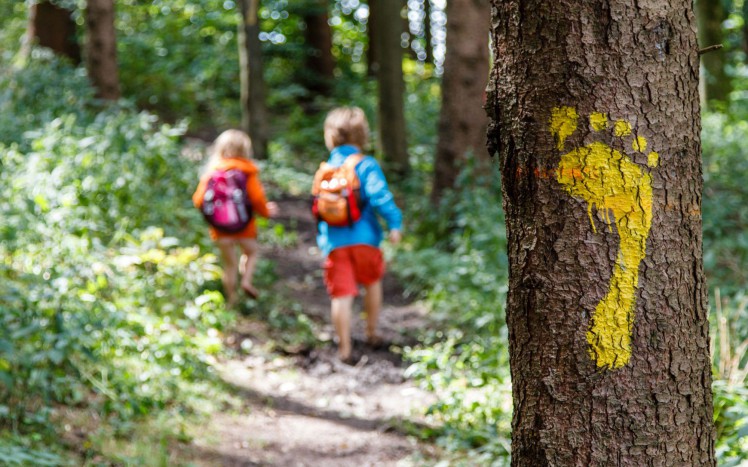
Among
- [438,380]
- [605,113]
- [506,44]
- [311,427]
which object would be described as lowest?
[311,427]

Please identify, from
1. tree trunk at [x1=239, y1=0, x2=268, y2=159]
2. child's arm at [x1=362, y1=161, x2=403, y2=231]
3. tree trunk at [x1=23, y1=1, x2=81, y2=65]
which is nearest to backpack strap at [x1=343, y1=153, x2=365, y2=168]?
child's arm at [x1=362, y1=161, x2=403, y2=231]

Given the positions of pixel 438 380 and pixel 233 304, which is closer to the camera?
pixel 438 380

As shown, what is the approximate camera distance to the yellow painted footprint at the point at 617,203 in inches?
75.9

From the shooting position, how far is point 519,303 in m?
2.08

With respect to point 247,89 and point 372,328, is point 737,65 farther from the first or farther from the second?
point 372,328

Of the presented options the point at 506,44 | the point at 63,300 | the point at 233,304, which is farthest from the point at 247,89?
the point at 506,44

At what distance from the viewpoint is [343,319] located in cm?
622

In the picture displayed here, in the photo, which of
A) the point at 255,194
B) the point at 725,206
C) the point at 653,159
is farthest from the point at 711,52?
the point at 653,159

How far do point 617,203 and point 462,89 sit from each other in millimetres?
8216

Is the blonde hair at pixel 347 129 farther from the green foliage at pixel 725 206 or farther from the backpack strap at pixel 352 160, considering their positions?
the green foliage at pixel 725 206

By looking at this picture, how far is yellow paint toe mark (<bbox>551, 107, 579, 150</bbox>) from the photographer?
1.93 meters

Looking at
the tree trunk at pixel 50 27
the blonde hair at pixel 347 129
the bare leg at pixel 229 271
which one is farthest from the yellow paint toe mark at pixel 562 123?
the tree trunk at pixel 50 27

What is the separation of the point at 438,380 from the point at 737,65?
19822 millimetres

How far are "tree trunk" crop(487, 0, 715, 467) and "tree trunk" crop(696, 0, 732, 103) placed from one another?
1316 cm
